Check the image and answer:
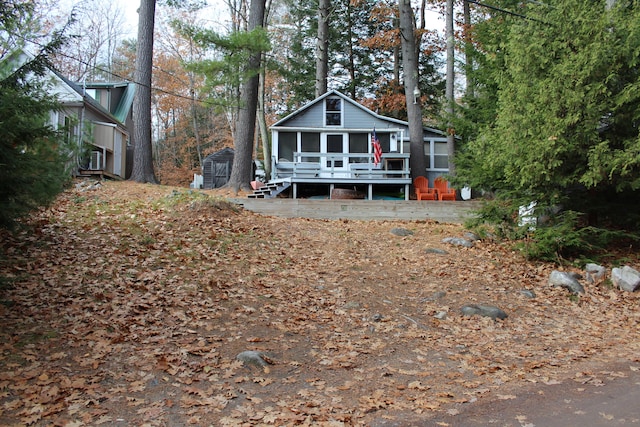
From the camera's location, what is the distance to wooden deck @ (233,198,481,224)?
12.9 meters

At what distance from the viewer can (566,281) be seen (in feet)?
27.9

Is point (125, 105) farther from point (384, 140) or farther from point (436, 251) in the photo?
point (436, 251)

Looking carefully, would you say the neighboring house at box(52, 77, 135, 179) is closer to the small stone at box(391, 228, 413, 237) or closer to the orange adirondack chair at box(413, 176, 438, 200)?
Result: the small stone at box(391, 228, 413, 237)

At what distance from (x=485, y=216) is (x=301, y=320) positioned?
550 centimetres

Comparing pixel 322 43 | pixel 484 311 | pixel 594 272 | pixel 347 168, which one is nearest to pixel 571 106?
pixel 594 272

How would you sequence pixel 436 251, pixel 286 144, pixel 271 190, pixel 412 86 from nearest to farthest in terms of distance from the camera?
pixel 436 251, pixel 271 190, pixel 412 86, pixel 286 144

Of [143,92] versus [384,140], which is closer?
[143,92]

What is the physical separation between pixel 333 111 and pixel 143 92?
742 centimetres

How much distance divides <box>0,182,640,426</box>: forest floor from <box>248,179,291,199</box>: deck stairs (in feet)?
19.2

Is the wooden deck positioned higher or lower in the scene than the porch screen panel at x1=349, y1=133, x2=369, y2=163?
lower

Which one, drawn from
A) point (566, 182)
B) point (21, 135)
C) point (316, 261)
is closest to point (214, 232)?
point (316, 261)

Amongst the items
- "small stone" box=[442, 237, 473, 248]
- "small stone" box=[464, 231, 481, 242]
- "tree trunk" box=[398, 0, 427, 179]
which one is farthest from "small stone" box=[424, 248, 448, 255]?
"tree trunk" box=[398, 0, 427, 179]

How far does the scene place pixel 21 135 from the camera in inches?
219

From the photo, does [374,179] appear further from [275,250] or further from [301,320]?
[301,320]
